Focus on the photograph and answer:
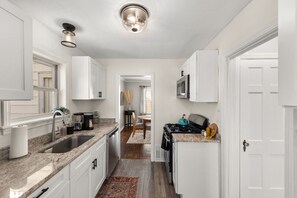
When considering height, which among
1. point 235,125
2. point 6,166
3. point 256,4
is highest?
point 256,4

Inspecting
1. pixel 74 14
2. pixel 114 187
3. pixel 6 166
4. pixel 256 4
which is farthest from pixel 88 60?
pixel 256 4

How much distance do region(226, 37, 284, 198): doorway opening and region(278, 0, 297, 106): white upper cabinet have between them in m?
1.24

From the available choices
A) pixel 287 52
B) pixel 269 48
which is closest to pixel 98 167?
pixel 287 52

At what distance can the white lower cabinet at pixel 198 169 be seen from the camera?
6.81 feet

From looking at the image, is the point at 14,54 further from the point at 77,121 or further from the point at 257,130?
the point at 257,130

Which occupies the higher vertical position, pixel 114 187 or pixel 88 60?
pixel 88 60

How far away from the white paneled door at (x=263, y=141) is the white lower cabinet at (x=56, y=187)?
1.98 metres

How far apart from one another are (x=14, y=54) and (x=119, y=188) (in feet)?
7.60

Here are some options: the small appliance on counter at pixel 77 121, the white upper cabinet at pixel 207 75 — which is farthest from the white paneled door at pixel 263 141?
the small appliance on counter at pixel 77 121

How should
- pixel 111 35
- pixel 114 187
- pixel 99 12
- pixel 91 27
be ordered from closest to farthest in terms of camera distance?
pixel 99 12
pixel 91 27
pixel 111 35
pixel 114 187

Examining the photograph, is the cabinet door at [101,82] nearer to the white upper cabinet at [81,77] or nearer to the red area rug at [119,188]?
the white upper cabinet at [81,77]

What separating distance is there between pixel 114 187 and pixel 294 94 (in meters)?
2.66

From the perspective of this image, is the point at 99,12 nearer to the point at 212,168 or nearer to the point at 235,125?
the point at 235,125

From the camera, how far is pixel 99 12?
165cm
